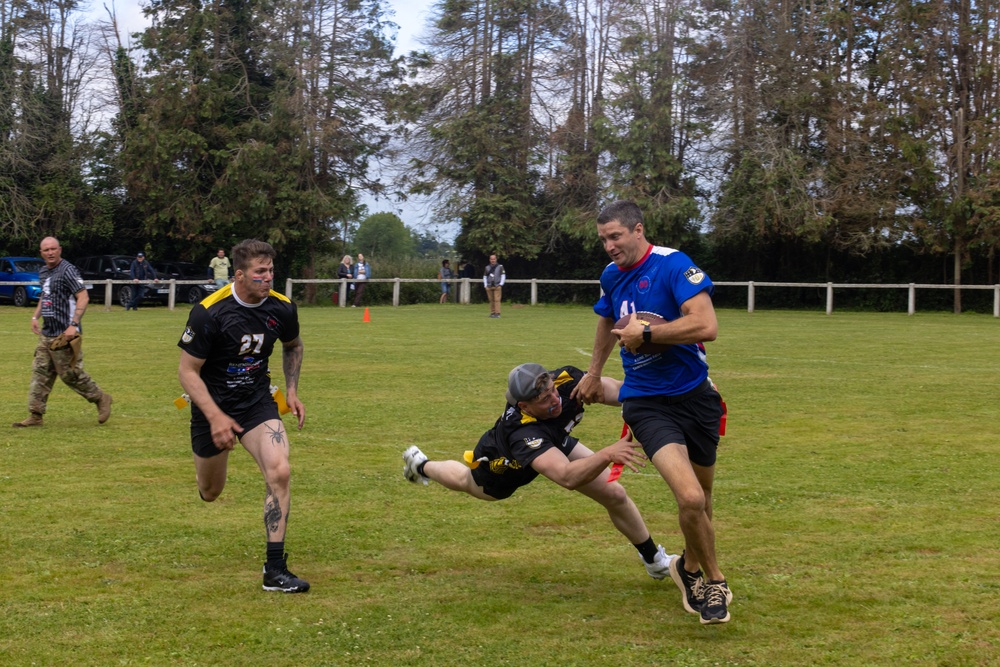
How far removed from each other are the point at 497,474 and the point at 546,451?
471mm

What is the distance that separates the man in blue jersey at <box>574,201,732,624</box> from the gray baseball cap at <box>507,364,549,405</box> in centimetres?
31

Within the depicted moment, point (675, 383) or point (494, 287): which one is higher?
point (494, 287)

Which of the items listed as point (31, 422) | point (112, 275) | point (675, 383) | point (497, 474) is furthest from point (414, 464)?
point (112, 275)

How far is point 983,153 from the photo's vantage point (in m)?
39.3

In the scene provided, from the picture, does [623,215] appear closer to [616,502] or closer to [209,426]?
[616,502]

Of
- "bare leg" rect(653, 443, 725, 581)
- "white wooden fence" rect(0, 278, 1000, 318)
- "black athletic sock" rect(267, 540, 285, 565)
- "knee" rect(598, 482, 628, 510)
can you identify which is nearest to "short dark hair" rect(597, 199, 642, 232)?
"bare leg" rect(653, 443, 725, 581)

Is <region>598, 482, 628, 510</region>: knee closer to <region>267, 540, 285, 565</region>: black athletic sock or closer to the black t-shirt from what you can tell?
the black t-shirt

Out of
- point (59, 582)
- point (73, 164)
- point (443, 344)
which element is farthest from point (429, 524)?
point (73, 164)

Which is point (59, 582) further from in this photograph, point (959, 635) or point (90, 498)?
point (959, 635)

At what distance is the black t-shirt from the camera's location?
6.20m

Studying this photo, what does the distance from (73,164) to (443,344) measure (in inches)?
1195

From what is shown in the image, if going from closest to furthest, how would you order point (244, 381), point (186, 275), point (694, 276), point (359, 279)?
1. point (694, 276)
2. point (244, 381)
3. point (359, 279)
4. point (186, 275)

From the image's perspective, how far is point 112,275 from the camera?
135 ft

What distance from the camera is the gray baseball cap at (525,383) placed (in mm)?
6070
